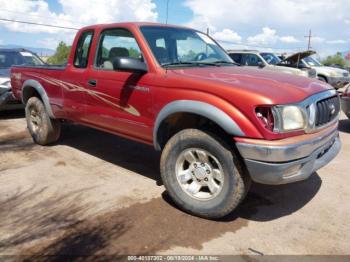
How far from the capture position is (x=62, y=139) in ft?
21.8

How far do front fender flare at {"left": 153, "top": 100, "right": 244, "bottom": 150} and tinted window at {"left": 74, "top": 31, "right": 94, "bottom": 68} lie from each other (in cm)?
172

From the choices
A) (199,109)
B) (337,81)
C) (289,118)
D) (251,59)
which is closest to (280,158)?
(289,118)

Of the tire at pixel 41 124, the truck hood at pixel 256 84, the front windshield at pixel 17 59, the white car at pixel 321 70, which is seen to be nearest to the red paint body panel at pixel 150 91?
the truck hood at pixel 256 84

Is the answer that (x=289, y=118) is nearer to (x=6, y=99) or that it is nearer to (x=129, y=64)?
(x=129, y=64)

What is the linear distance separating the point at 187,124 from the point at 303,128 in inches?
47.0

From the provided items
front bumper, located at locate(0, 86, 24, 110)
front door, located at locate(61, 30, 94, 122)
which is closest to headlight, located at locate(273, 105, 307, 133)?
front door, located at locate(61, 30, 94, 122)

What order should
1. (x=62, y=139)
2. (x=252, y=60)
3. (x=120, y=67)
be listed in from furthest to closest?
(x=252, y=60)
(x=62, y=139)
(x=120, y=67)

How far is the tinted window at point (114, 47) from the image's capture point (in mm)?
4359

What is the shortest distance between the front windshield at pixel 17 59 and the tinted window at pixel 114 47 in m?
5.21

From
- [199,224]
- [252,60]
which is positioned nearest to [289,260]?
[199,224]

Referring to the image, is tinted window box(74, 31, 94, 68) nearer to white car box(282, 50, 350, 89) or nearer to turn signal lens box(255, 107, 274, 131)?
turn signal lens box(255, 107, 274, 131)

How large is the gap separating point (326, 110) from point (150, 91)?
177 centimetres

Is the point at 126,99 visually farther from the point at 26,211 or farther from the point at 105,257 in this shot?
the point at 105,257

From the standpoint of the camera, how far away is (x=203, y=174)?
3576 millimetres
